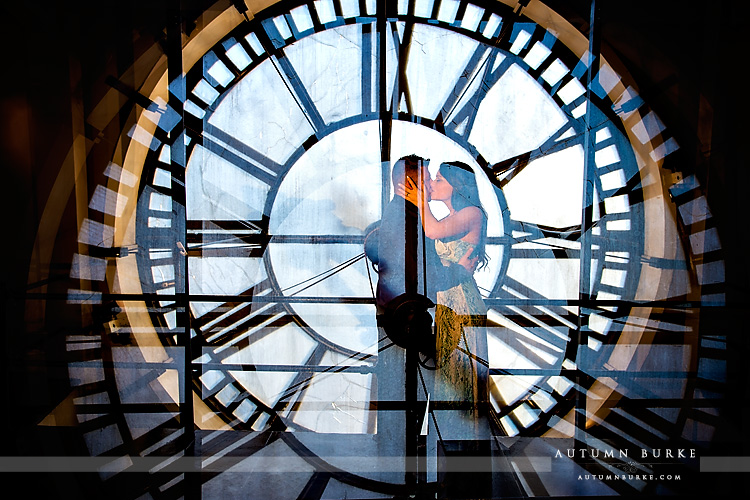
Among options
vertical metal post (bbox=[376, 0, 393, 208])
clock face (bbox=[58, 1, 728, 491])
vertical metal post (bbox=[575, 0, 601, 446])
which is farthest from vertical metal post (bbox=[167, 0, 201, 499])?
vertical metal post (bbox=[575, 0, 601, 446])

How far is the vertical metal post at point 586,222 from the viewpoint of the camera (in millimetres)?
1309

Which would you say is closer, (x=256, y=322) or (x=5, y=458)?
(x=5, y=458)

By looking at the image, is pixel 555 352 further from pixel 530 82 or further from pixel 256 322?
pixel 256 322

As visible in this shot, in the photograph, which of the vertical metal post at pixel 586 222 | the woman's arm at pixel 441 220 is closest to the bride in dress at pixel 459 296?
the woman's arm at pixel 441 220

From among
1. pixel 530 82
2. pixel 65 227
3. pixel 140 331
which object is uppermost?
pixel 530 82

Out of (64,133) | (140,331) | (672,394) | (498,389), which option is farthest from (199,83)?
(672,394)

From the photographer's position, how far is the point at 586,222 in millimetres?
1340

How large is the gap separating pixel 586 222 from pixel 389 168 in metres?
0.72

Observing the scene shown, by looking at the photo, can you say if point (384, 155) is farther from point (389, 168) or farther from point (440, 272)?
point (440, 272)

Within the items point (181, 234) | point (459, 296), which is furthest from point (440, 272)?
point (181, 234)

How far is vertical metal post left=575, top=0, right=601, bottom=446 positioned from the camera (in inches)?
51.5

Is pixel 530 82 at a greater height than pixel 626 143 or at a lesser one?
greater

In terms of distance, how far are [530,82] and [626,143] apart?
40cm

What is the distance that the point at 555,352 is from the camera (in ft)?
4.51
